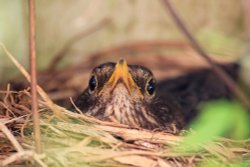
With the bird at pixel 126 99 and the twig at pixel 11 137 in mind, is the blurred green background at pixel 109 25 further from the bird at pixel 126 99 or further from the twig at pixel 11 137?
the twig at pixel 11 137

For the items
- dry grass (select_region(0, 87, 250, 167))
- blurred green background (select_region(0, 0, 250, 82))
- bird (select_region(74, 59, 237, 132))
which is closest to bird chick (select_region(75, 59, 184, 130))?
bird (select_region(74, 59, 237, 132))

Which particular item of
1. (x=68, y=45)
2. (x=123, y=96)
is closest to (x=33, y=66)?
(x=123, y=96)

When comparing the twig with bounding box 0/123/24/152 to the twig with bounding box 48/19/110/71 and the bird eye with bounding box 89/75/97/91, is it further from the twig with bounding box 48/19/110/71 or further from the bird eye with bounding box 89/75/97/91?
the twig with bounding box 48/19/110/71

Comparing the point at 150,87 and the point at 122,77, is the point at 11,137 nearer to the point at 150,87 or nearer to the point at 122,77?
the point at 122,77

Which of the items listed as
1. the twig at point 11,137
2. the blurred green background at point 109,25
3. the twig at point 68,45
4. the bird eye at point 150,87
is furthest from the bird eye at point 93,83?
the twig at point 68,45

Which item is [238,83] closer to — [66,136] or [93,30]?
[93,30]

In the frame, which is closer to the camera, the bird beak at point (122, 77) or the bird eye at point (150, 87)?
the bird beak at point (122, 77)

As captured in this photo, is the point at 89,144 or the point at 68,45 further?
the point at 68,45
